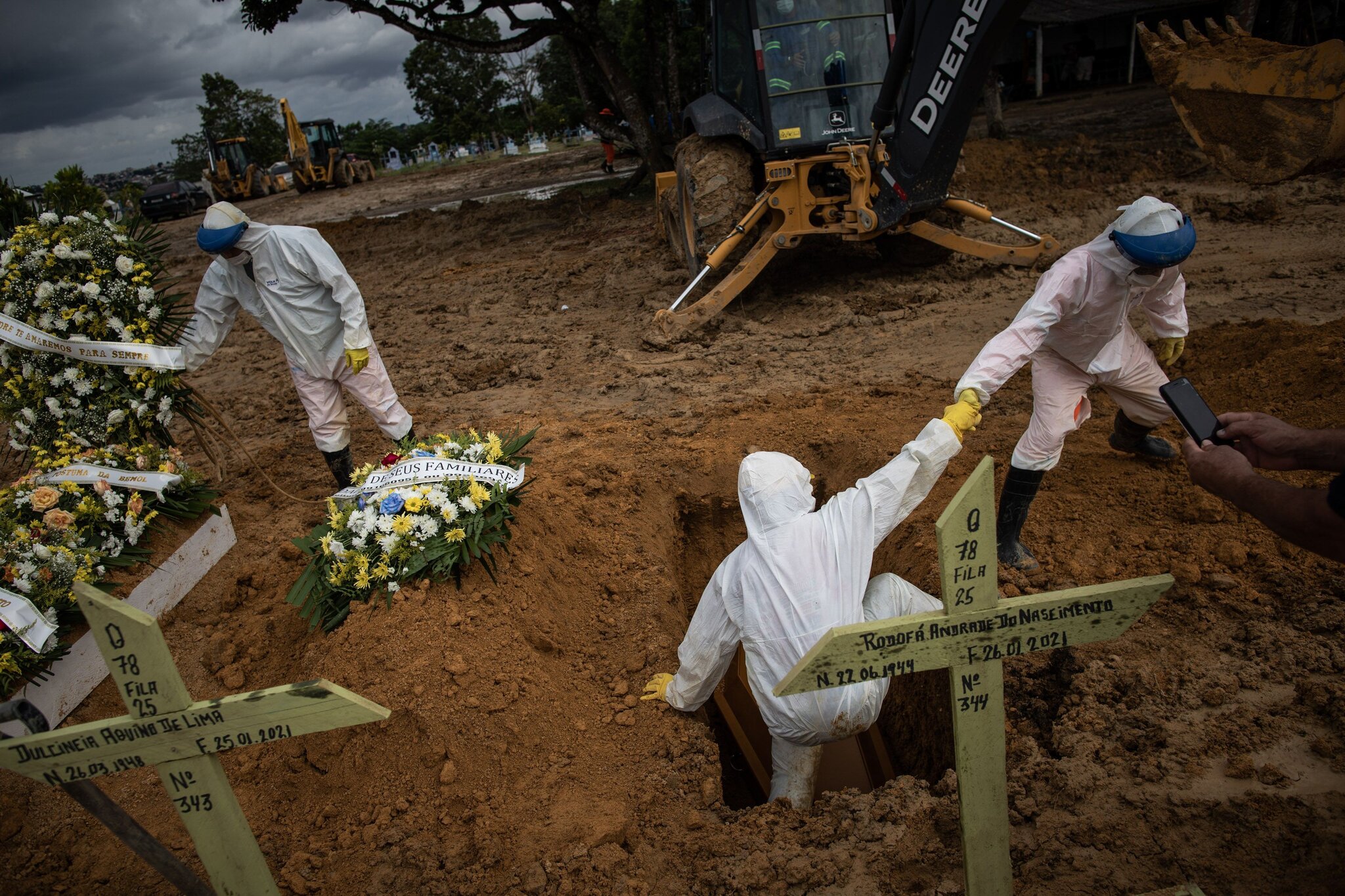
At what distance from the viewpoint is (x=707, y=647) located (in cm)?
312

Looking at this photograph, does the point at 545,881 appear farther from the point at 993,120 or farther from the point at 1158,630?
the point at 993,120

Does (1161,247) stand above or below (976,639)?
above

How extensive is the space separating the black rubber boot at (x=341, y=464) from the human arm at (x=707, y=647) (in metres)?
3.05

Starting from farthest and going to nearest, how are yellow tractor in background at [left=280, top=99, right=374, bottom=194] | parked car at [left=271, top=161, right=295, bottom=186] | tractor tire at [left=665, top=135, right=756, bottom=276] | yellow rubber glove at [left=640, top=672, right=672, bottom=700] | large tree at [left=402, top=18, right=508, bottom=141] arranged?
1. large tree at [left=402, top=18, right=508, bottom=141]
2. parked car at [left=271, top=161, right=295, bottom=186]
3. yellow tractor in background at [left=280, top=99, right=374, bottom=194]
4. tractor tire at [left=665, top=135, right=756, bottom=276]
5. yellow rubber glove at [left=640, top=672, right=672, bottom=700]

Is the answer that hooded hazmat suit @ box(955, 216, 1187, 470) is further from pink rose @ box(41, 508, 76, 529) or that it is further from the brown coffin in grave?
pink rose @ box(41, 508, 76, 529)

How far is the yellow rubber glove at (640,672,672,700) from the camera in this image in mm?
3402

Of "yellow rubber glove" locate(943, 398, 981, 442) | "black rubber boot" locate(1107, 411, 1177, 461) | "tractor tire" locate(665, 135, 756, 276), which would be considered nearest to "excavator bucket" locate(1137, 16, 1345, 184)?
"black rubber boot" locate(1107, 411, 1177, 461)

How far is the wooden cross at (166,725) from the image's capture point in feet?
6.26

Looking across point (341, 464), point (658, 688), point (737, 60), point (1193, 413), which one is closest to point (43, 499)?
point (341, 464)

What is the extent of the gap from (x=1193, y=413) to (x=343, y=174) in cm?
2805

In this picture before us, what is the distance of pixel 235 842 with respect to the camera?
2127mm

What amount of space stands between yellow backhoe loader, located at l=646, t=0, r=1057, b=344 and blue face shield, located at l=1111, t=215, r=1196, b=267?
3274 mm

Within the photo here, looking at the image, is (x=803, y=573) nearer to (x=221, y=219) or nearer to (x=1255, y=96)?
(x=1255, y=96)

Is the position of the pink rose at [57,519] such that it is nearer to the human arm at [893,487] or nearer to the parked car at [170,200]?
the human arm at [893,487]
